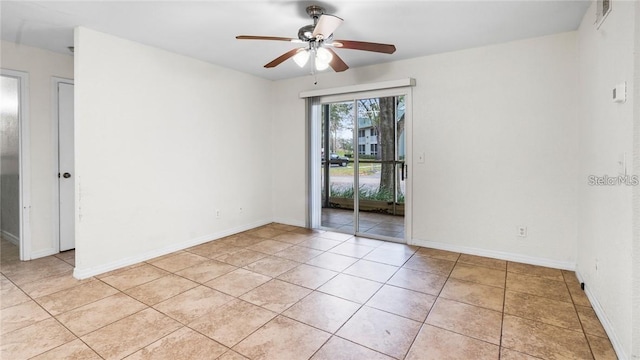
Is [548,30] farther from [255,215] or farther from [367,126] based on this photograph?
[255,215]

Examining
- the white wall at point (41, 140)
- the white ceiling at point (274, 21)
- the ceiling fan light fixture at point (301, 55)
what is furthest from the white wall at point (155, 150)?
the ceiling fan light fixture at point (301, 55)

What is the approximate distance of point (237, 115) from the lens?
15.0 feet

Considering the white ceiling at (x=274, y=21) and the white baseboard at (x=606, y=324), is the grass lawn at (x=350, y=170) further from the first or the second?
the white baseboard at (x=606, y=324)

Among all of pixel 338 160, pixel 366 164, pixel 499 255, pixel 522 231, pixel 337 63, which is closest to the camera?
pixel 337 63

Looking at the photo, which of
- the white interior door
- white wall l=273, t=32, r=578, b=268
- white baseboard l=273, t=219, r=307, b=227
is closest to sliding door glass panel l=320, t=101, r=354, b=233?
white baseboard l=273, t=219, r=307, b=227

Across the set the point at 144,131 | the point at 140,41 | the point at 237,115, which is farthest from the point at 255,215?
the point at 140,41

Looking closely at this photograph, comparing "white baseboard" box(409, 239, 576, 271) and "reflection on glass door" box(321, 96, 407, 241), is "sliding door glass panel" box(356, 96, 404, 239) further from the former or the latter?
"white baseboard" box(409, 239, 576, 271)

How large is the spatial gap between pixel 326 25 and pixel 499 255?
9.96 feet

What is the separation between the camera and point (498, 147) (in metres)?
3.38

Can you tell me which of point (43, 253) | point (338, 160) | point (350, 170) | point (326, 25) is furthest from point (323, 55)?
point (43, 253)

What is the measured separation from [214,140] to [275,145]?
1.20m

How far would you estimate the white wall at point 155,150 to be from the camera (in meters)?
3.00

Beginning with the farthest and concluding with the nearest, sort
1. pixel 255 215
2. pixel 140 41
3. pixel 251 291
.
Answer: pixel 255 215, pixel 140 41, pixel 251 291

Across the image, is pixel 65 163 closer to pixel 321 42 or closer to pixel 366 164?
pixel 321 42
